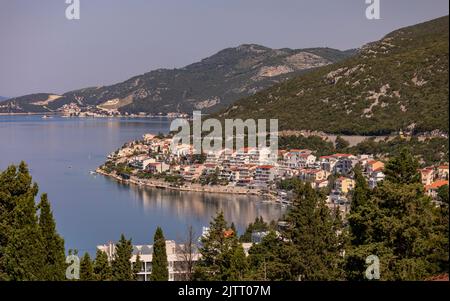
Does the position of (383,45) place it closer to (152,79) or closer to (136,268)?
(136,268)

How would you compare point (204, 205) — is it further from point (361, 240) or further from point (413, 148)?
point (361, 240)

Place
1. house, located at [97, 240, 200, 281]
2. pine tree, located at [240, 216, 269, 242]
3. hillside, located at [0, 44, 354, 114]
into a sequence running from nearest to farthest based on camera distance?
1. house, located at [97, 240, 200, 281]
2. pine tree, located at [240, 216, 269, 242]
3. hillside, located at [0, 44, 354, 114]

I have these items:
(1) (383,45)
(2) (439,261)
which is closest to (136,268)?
(2) (439,261)

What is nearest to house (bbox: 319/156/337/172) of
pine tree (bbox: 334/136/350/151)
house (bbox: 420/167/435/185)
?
pine tree (bbox: 334/136/350/151)

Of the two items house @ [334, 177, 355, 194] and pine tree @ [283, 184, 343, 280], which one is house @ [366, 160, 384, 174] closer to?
house @ [334, 177, 355, 194]

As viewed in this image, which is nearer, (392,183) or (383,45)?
(392,183)

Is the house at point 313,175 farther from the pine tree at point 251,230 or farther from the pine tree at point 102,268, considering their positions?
the pine tree at point 102,268
